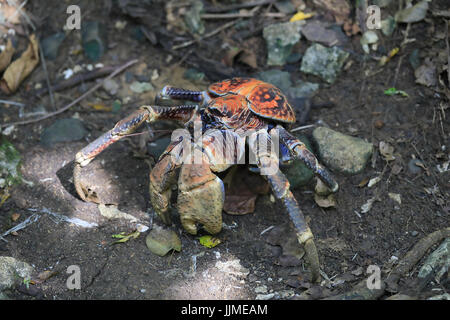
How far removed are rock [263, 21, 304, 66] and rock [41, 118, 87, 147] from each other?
2.25 meters

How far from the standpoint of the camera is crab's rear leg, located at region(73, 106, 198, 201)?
3.90 m

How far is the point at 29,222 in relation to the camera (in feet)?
12.8

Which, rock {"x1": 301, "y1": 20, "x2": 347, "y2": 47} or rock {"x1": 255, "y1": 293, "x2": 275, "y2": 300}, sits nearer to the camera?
rock {"x1": 255, "y1": 293, "x2": 275, "y2": 300}

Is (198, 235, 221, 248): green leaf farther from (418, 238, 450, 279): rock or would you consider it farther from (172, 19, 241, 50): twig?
(172, 19, 241, 50): twig

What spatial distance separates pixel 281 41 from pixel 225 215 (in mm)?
2239

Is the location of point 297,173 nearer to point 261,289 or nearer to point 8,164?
point 261,289

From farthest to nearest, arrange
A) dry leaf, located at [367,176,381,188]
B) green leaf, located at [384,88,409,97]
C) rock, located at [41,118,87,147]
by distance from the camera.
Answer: rock, located at [41,118,87,147] → green leaf, located at [384,88,409,97] → dry leaf, located at [367,176,381,188]

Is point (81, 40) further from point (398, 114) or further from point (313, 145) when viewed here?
point (398, 114)

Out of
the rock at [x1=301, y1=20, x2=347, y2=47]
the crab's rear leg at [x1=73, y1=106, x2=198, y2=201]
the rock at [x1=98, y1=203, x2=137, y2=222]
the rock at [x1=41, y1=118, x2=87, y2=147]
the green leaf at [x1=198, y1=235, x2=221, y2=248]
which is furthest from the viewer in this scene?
the rock at [x1=301, y1=20, x2=347, y2=47]

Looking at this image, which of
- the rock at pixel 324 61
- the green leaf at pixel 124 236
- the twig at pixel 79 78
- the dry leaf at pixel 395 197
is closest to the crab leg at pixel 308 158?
the dry leaf at pixel 395 197

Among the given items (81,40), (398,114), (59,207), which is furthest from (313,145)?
(81,40)

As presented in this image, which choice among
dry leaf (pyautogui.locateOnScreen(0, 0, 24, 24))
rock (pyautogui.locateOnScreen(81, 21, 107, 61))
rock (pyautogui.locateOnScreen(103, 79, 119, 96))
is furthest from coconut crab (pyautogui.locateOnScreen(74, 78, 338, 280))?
dry leaf (pyautogui.locateOnScreen(0, 0, 24, 24))

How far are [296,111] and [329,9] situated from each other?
4.60ft

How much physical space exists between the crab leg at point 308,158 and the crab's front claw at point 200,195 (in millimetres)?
721
